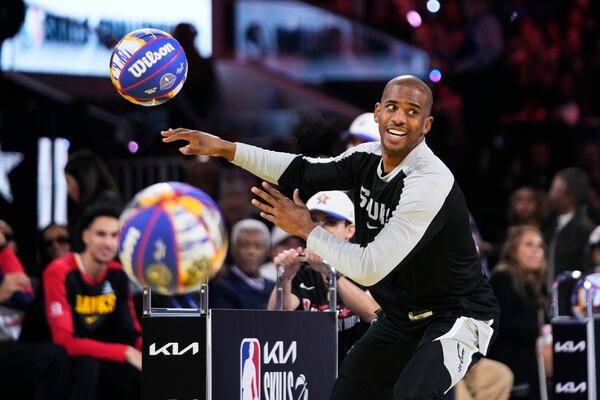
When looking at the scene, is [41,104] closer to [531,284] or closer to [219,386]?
[531,284]

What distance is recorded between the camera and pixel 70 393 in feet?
25.6

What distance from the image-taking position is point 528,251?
9.66 meters

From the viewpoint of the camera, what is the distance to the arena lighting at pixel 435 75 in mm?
16359

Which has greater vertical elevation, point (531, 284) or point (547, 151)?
point (547, 151)

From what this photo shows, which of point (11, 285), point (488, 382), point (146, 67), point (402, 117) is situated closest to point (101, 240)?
point (11, 285)

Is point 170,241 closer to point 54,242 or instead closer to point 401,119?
point 401,119

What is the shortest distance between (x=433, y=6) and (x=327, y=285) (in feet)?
36.2

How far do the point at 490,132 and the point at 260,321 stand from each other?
9199 millimetres

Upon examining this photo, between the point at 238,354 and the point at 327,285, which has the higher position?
the point at 327,285

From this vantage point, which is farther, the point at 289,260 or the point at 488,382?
the point at 488,382

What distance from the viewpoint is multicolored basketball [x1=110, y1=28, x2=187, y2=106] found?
20.7 feet

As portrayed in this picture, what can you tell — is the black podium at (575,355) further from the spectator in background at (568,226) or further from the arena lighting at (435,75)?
the arena lighting at (435,75)

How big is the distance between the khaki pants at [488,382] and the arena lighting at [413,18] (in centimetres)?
1015

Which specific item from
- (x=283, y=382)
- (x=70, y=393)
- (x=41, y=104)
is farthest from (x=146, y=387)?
(x=41, y=104)
